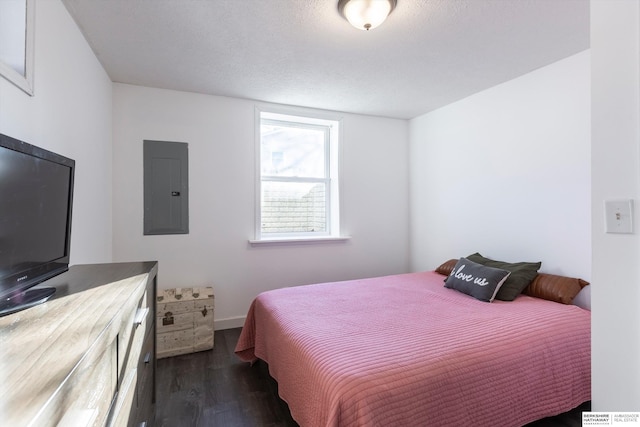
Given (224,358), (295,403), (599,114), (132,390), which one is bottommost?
(224,358)

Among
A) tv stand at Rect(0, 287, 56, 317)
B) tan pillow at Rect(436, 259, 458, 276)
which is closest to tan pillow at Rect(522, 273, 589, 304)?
tan pillow at Rect(436, 259, 458, 276)

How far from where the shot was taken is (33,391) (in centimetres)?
53

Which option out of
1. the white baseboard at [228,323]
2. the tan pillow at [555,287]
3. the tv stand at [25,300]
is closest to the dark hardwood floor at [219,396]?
the white baseboard at [228,323]

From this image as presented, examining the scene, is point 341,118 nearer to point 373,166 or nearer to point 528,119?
point 373,166

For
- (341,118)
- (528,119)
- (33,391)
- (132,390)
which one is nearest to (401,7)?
(528,119)

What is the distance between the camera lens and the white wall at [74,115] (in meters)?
1.41

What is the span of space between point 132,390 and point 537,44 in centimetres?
316

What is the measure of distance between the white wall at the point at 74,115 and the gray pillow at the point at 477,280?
2801 millimetres

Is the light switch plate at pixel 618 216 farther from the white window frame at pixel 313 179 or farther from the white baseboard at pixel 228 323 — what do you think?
the white baseboard at pixel 228 323

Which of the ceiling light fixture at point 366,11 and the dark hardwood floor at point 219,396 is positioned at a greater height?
the ceiling light fixture at point 366,11

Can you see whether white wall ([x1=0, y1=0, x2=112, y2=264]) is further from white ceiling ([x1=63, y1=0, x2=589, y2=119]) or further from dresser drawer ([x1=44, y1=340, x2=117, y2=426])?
dresser drawer ([x1=44, y1=340, x2=117, y2=426])

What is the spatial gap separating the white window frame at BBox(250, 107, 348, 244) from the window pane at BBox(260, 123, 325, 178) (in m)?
0.07

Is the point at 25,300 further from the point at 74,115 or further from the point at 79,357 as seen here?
the point at 74,115

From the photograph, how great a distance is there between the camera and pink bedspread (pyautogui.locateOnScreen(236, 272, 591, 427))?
1.28 m
